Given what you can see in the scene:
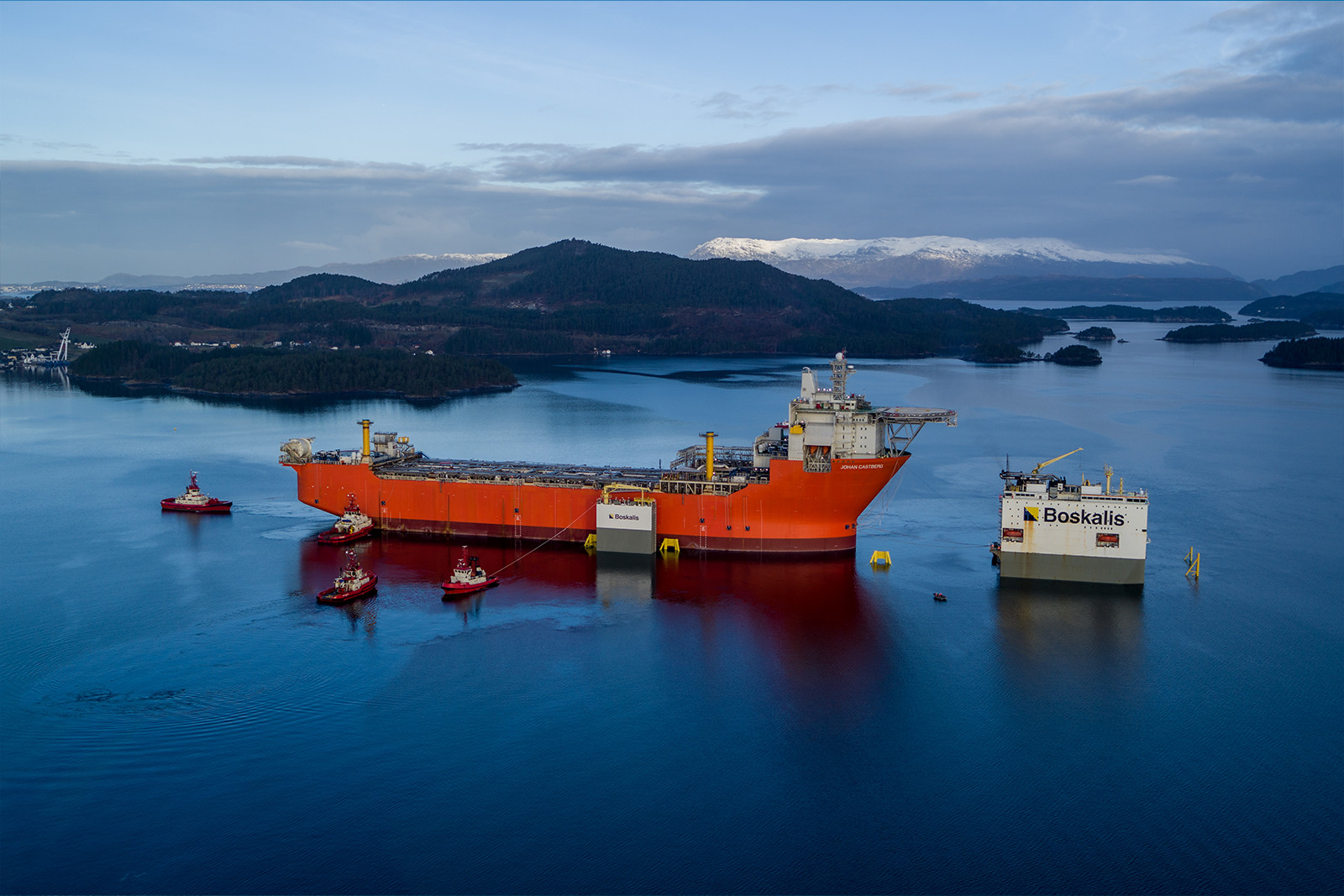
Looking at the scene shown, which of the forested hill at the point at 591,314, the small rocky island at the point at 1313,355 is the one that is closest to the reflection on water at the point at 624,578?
the forested hill at the point at 591,314

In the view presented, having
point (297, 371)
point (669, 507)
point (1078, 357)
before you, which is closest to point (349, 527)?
→ point (669, 507)

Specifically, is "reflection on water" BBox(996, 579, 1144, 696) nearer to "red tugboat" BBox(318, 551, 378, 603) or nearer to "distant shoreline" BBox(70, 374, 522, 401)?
"red tugboat" BBox(318, 551, 378, 603)

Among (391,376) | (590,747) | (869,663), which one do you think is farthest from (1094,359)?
(590,747)

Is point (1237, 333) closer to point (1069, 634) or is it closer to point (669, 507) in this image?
point (669, 507)

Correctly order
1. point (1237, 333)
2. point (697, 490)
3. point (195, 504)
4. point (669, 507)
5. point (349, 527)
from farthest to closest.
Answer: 1. point (1237, 333)
2. point (195, 504)
3. point (349, 527)
4. point (697, 490)
5. point (669, 507)

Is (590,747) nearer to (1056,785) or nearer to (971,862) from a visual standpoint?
(971,862)

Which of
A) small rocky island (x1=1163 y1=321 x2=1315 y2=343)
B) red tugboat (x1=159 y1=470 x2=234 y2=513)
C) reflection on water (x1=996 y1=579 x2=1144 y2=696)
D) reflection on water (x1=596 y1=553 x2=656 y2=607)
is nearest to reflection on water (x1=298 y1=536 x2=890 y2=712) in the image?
Result: reflection on water (x1=596 y1=553 x2=656 y2=607)
